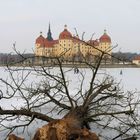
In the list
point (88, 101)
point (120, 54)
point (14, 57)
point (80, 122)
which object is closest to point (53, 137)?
point (80, 122)

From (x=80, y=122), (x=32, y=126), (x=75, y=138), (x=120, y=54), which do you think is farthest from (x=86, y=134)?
(x=32, y=126)

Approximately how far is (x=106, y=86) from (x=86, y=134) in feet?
6.43

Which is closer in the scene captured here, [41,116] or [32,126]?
[41,116]

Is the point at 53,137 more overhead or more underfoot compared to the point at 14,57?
more underfoot

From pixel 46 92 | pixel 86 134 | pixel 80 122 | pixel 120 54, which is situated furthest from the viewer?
pixel 120 54

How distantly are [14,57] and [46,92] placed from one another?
1.97 metres

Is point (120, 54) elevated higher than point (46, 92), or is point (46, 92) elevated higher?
point (120, 54)

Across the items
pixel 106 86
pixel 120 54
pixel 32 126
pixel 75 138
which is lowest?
pixel 32 126

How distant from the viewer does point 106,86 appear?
701cm

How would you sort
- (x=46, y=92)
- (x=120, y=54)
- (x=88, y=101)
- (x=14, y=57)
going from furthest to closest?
(x=14, y=57)
(x=120, y=54)
(x=46, y=92)
(x=88, y=101)

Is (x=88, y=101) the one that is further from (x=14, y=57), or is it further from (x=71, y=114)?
(x=14, y=57)

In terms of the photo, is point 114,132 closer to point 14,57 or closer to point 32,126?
point 32,126

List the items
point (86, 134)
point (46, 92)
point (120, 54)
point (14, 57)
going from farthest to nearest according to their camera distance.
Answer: point (14, 57) → point (120, 54) → point (46, 92) → point (86, 134)

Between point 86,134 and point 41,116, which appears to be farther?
point 41,116
